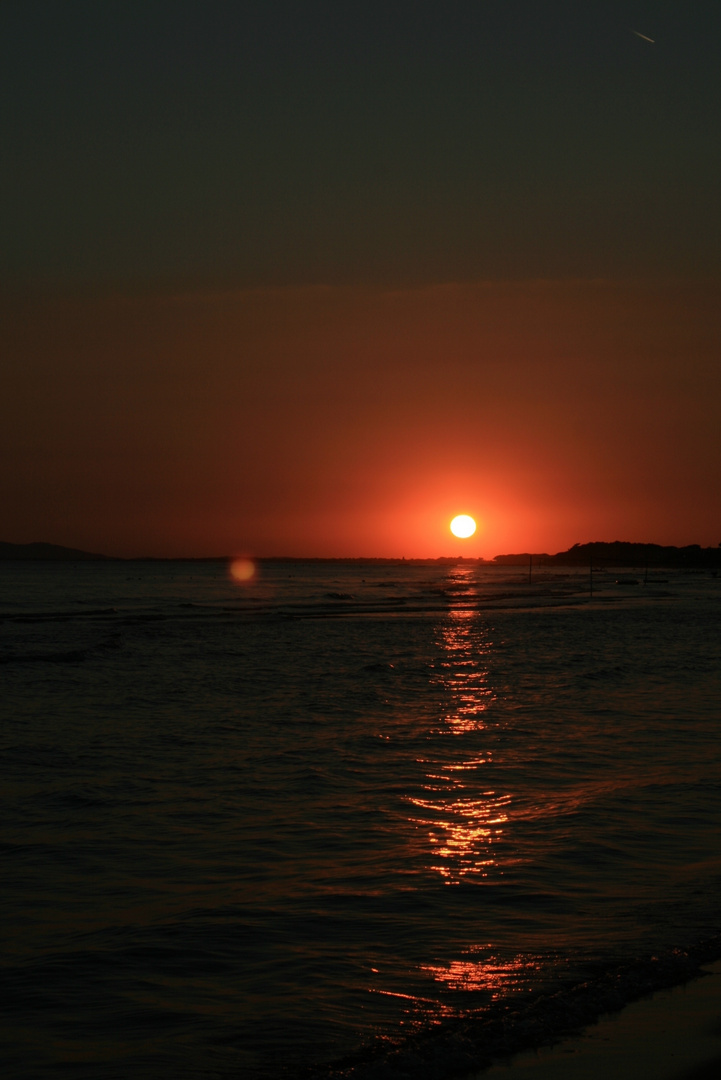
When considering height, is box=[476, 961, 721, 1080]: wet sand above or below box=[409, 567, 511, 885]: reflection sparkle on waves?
above

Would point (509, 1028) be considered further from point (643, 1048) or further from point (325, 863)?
point (325, 863)

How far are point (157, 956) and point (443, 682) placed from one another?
1807cm

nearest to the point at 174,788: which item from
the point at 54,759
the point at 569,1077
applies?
the point at 54,759

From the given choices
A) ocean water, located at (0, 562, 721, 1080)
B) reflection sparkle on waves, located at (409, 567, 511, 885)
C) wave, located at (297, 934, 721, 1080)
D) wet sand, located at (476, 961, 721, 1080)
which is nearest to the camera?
wet sand, located at (476, 961, 721, 1080)

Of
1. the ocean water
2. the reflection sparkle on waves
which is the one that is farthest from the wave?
the reflection sparkle on waves

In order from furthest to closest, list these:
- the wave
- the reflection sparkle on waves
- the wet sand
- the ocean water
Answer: the reflection sparkle on waves, the ocean water, the wave, the wet sand

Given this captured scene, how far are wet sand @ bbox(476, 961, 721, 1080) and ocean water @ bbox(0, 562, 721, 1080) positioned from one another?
0.50 metres

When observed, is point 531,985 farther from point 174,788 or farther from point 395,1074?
point 174,788

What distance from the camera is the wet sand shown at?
514 cm

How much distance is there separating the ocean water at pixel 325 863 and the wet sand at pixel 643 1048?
0.50m

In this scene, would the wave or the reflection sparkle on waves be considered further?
the reflection sparkle on waves

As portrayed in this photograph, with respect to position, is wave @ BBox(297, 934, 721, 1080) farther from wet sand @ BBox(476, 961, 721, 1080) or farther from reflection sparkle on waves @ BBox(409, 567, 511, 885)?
reflection sparkle on waves @ BBox(409, 567, 511, 885)

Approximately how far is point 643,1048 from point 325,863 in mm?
4331

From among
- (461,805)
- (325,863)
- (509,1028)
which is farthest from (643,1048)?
(461,805)
